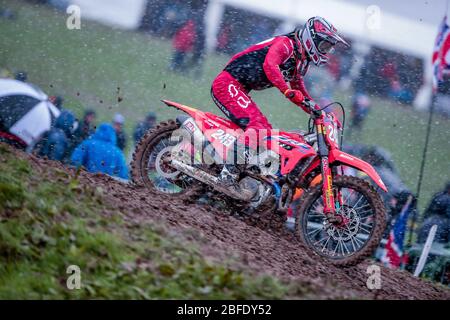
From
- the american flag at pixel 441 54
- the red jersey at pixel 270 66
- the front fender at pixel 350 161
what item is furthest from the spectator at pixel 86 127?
the american flag at pixel 441 54

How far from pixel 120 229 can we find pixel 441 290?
3.95 m

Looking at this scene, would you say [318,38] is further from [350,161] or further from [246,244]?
[246,244]

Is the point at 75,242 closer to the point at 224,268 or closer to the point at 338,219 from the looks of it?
the point at 224,268

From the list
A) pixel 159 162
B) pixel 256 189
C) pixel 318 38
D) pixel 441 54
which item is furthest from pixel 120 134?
pixel 441 54

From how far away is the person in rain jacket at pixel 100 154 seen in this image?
8578 mm

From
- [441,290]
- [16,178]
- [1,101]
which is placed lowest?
[441,290]

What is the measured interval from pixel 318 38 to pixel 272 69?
1.92ft

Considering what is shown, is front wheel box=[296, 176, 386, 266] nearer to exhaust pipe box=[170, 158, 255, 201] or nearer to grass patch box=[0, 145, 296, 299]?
exhaust pipe box=[170, 158, 255, 201]

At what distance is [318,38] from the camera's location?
6914mm

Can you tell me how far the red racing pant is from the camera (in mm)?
7055

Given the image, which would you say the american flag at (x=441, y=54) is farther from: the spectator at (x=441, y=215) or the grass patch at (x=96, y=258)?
the grass patch at (x=96, y=258)

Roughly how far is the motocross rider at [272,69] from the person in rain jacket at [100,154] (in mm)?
1920
